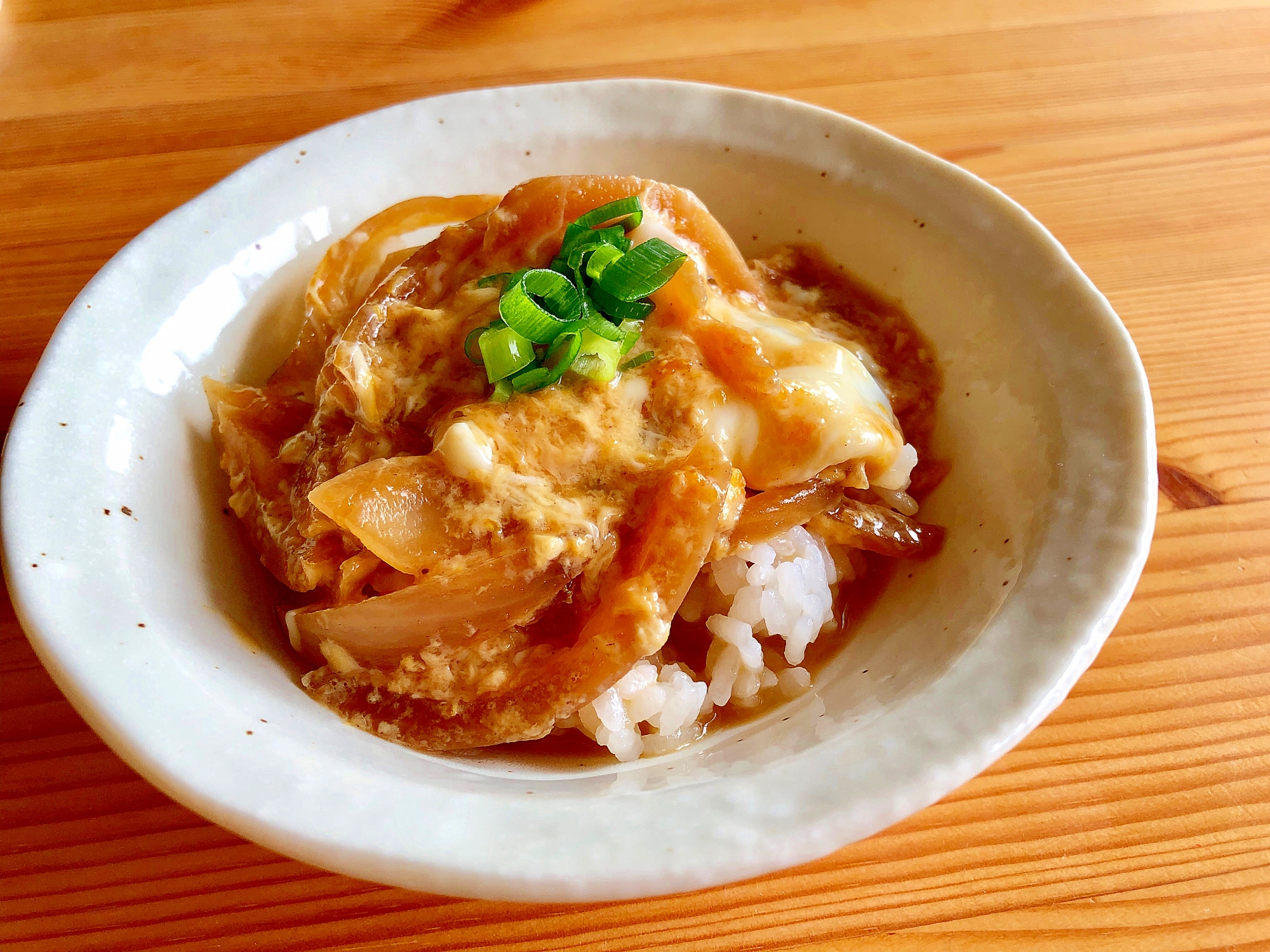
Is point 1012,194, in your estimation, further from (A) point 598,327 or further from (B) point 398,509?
(B) point 398,509

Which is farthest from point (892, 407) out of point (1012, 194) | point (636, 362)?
point (1012, 194)

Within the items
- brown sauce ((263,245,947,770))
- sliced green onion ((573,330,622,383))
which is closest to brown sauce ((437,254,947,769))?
brown sauce ((263,245,947,770))

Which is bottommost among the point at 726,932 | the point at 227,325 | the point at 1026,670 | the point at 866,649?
the point at 726,932

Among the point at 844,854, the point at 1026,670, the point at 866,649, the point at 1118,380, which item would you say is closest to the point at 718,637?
the point at 866,649

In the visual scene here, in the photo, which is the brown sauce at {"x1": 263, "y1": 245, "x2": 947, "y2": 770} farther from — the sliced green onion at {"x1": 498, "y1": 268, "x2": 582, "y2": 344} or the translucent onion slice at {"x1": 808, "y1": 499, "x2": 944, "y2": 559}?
the sliced green onion at {"x1": 498, "y1": 268, "x2": 582, "y2": 344}

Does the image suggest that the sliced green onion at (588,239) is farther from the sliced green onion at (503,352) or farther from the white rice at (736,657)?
the white rice at (736,657)

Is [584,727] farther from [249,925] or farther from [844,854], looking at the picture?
[249,925]
